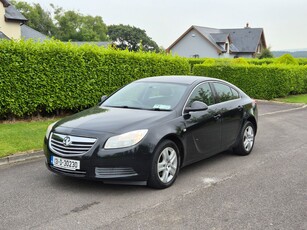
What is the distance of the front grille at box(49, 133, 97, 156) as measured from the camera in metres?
5.16

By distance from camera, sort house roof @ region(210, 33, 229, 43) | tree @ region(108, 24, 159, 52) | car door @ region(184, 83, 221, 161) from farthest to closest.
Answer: tree @ region(108, 24, 159, 52) < house roof @ region(210, 33, 229, 43) < car door @ region(184, 83, 221, 161)

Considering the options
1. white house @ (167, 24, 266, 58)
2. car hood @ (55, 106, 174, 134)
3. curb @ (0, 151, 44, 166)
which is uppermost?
white house @ (167, 24, 266, 58)

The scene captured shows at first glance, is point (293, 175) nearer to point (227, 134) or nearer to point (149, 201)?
point (227, 134)

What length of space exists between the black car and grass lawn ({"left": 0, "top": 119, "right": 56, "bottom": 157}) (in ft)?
6.58

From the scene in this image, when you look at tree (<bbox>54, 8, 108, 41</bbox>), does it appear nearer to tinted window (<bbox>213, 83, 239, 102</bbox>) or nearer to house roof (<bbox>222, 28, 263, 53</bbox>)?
house roof (<bbox>222, 28, 263, 53</bbox>)

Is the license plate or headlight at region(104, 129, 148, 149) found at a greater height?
headlight at region(104, 129, 148, 149)

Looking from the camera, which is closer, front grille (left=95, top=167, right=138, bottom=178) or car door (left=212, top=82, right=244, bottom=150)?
front grille (left=95, top=167, right=138, bottom=178)

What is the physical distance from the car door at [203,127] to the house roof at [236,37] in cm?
5256

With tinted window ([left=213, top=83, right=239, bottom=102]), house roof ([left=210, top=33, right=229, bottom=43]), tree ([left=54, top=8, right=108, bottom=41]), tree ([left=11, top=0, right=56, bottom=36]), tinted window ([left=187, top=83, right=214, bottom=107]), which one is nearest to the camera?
tinted window ([left=187, top=83, right=214, bottom=107])

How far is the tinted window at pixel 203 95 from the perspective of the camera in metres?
6.48

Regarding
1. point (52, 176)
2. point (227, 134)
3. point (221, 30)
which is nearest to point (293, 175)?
point (227, 134)

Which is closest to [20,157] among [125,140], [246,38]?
[125,140]

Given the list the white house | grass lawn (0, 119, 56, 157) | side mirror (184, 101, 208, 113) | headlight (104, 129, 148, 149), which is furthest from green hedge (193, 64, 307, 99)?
the white house

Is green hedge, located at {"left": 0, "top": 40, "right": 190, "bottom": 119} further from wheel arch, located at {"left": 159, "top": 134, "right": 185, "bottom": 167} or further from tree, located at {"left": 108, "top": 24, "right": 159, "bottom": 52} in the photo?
tree, located at {"left": 108, "top": 24, "right": 159, "bottom": 52}
